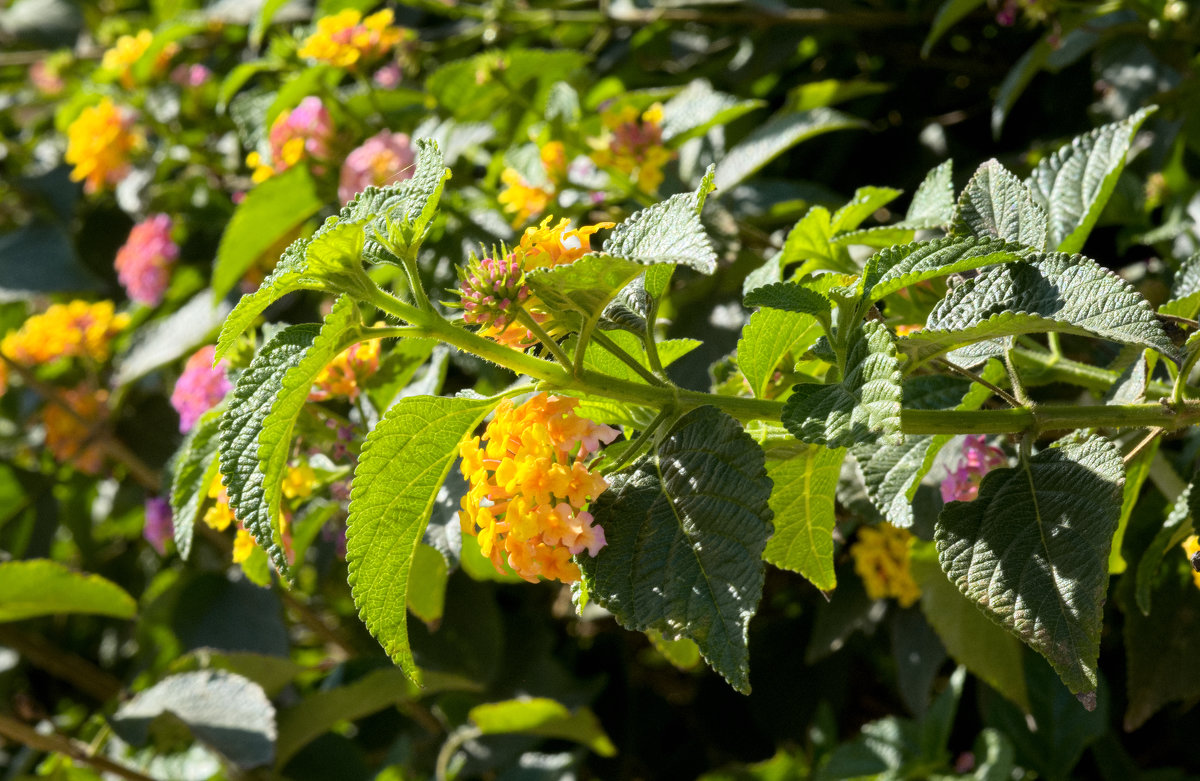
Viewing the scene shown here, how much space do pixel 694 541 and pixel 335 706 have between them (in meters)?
0.86

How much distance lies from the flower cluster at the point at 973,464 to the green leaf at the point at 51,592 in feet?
3.09

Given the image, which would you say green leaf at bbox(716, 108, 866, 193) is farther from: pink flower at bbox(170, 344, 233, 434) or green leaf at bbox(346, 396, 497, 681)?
green leaf at bbox(346, 396, 497, 681)

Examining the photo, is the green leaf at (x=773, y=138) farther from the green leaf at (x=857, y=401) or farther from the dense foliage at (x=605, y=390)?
the green leaf at (x=857, y=401)

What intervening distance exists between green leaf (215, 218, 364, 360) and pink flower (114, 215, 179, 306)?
1.20 metres

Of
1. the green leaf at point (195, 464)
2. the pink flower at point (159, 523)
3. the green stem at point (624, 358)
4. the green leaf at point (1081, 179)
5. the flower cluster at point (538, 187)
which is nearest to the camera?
the green stem at point (624, 358)

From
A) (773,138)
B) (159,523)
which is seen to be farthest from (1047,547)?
(159,523)

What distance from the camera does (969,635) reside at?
105cm

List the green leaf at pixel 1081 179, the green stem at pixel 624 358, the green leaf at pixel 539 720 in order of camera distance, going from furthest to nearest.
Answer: the green leaf at pixel 539 720 → the green leaf at pixel 1081 179 → the green stem at pixel 624 358

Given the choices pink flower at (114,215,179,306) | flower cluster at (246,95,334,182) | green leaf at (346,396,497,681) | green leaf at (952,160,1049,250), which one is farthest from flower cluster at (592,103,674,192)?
pink flower at (114,215,179,306)

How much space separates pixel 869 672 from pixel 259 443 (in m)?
1.42

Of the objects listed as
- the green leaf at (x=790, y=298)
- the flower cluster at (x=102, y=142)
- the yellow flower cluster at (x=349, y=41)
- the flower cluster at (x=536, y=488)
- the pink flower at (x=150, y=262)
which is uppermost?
the green leaf at (x=790, y=298)

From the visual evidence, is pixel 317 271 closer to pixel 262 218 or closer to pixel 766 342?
pixel 766 342

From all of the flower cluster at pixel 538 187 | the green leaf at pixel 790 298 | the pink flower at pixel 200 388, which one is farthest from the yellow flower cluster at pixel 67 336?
the green leaf at pixel 790 298

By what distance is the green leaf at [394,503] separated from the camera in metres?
0.59
